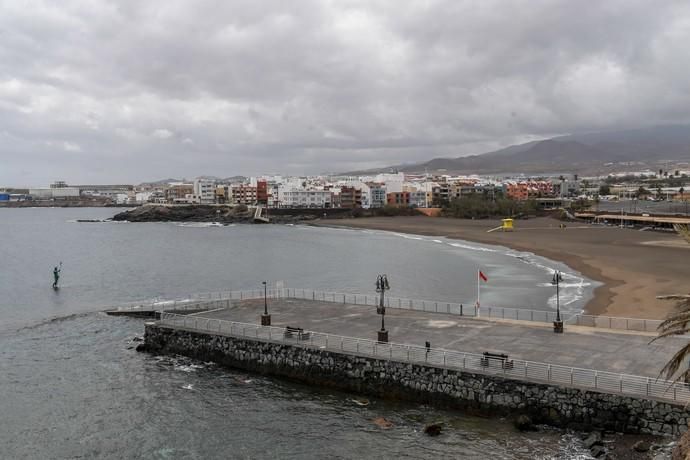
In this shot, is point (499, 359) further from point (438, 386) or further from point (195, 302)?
point (195, 302)

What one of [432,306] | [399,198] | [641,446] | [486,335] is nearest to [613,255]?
[432,306]

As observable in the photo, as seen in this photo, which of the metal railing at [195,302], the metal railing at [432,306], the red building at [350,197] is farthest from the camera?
the red building at [350,197]

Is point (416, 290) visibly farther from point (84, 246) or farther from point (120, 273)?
point (84, 246)

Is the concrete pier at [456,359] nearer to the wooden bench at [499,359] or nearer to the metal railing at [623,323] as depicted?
the wooden bench at [499,359]

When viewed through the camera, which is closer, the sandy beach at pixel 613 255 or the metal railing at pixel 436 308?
the metal railing at pixel 436 308

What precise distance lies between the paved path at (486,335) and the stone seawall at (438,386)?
189cm

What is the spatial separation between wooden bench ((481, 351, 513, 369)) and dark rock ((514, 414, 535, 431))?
1.92 meters

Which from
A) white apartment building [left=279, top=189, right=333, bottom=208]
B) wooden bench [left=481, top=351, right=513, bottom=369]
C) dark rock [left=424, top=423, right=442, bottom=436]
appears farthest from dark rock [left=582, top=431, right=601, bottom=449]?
white apartment building [left=279, top=189, right=333, bottom=208]

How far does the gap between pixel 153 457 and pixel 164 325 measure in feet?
37.4

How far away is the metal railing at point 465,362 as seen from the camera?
61.9 ft

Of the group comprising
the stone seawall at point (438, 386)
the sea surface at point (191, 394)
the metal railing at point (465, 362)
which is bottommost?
the sea surface at point (191, 394)

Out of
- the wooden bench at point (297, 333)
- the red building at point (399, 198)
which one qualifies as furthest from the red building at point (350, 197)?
the wooden bench at point (297, 333)

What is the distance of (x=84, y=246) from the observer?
93.6 meters

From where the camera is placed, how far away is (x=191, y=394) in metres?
24.5
